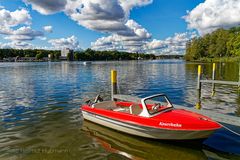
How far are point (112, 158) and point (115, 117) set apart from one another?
264cm

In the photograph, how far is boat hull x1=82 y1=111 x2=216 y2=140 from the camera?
9366mm

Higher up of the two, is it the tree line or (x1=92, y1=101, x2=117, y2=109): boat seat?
the tree line

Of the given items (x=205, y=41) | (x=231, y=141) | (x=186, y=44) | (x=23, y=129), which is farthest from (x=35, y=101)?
(x=186, y=44)

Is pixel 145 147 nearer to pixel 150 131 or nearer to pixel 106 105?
pixel 150 131

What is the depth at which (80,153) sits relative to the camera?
9.66 m

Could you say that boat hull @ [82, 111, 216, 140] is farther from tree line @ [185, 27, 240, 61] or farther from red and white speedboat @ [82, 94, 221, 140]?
tree line @ [185, 27, 240, 61]

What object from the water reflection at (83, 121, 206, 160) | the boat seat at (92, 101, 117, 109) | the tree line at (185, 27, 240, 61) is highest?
the tree line at (185, 27, 240, 61)

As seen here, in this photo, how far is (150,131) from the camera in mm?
10328

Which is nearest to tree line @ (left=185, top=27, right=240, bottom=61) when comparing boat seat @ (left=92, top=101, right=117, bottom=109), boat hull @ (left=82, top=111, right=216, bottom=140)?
boat seat @ (left=92, top=101, right=117, bottom=109)

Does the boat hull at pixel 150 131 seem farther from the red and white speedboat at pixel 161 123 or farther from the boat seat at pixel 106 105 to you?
the boat seat at pixel 106 105

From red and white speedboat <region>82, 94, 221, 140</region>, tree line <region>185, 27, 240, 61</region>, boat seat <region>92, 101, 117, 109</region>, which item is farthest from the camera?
tree line <region>185, 27, 240, 61</region>

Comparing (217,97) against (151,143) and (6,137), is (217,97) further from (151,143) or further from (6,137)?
(6,137)

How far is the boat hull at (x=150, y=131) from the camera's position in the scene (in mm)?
9366

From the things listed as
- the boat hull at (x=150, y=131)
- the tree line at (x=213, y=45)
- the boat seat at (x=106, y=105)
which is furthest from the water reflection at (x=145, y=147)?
the tree line at (x=213, y=45)
